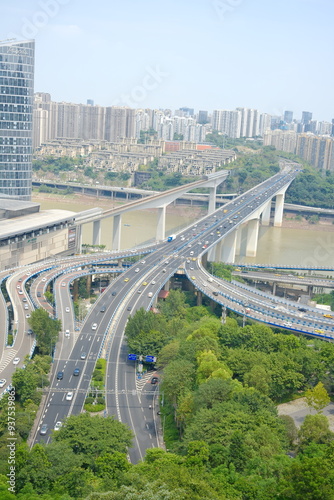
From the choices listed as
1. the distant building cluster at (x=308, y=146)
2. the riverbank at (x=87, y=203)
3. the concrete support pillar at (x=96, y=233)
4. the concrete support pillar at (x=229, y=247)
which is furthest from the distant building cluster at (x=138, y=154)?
the concrete support pillar at (x=96, y=233)

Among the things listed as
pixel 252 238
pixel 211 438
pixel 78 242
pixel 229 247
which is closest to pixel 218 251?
pixel 229 247

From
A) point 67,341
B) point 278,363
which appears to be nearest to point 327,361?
point 278,363

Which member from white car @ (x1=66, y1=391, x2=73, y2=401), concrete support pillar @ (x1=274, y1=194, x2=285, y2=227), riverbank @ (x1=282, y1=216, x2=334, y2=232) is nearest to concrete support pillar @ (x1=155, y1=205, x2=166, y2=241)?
concrete support pillar @ (x1=274, y1=194, x2=285, y2=227)

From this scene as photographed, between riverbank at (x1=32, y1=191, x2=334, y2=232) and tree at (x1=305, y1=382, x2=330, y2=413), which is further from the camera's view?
riverbank at (x1=32, y1=191, x2=334, y2=232)

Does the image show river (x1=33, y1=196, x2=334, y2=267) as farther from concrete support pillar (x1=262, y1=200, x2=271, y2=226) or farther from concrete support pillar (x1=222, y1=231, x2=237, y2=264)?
concrete support pillar (x1=222, y1=231, x2=237, y2=264)

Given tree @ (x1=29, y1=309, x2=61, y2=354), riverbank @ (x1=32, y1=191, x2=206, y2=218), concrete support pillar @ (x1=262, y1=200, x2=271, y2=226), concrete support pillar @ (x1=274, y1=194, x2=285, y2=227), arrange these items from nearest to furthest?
tree @ (x1=29, y1=309, x2=61, y2=354) → concrete support pillar @ (x1=262, y1=200, x2=271, y2=226) → concrete support pillar @ (x1=274, y1=194, x2=285, y2=227) → riverbank @ (x1=32, y1=191, x2=206, y2=218)

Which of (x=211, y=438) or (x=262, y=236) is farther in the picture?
(x=262, y=236)

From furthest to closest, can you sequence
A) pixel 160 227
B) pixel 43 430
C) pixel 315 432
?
pixel 160 227
pixel 43 430
pixel 315 432

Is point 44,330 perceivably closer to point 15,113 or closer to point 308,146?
point 15,113
